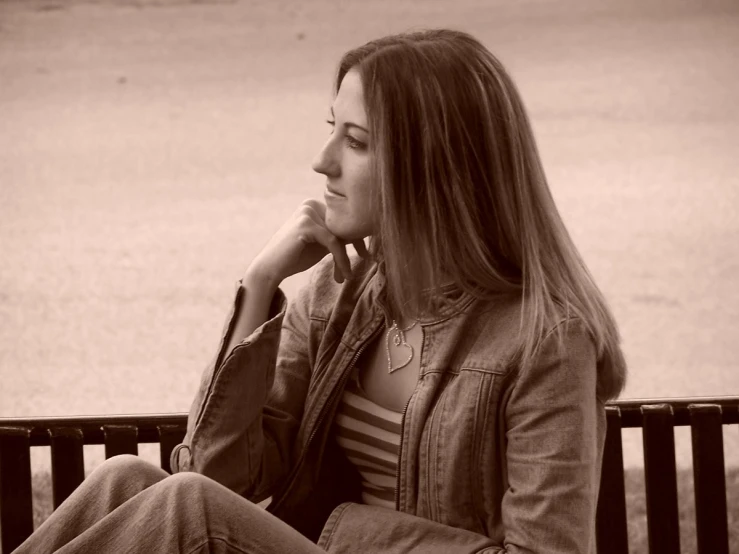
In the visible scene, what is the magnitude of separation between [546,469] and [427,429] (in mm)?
212

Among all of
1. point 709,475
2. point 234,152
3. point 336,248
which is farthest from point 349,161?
point 234,152

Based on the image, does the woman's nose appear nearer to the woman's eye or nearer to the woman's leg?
the woman's eye

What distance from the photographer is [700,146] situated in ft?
10.7

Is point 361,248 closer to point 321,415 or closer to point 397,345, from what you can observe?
point 397,345

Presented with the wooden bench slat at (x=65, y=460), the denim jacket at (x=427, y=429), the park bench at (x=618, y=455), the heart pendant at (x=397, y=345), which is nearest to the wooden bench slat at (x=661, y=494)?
the park bench at (x=618, y=455)

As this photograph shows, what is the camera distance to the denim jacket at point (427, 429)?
136 centimetres

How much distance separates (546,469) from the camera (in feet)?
4.41

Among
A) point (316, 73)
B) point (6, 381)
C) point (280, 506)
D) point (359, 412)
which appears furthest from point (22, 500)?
point (316, 73)

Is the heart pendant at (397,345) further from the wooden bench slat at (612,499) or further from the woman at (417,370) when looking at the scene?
the wooden bench slat at (612,499)

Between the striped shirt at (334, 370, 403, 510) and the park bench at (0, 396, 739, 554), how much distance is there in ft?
1.67

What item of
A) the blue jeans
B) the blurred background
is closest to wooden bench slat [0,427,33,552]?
the blue jeans

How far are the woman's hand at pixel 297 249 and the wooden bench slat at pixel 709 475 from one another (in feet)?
2.75

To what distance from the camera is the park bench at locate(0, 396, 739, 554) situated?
1.98 meters

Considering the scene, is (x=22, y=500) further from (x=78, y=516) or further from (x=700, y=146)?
(x=700, y=146)
